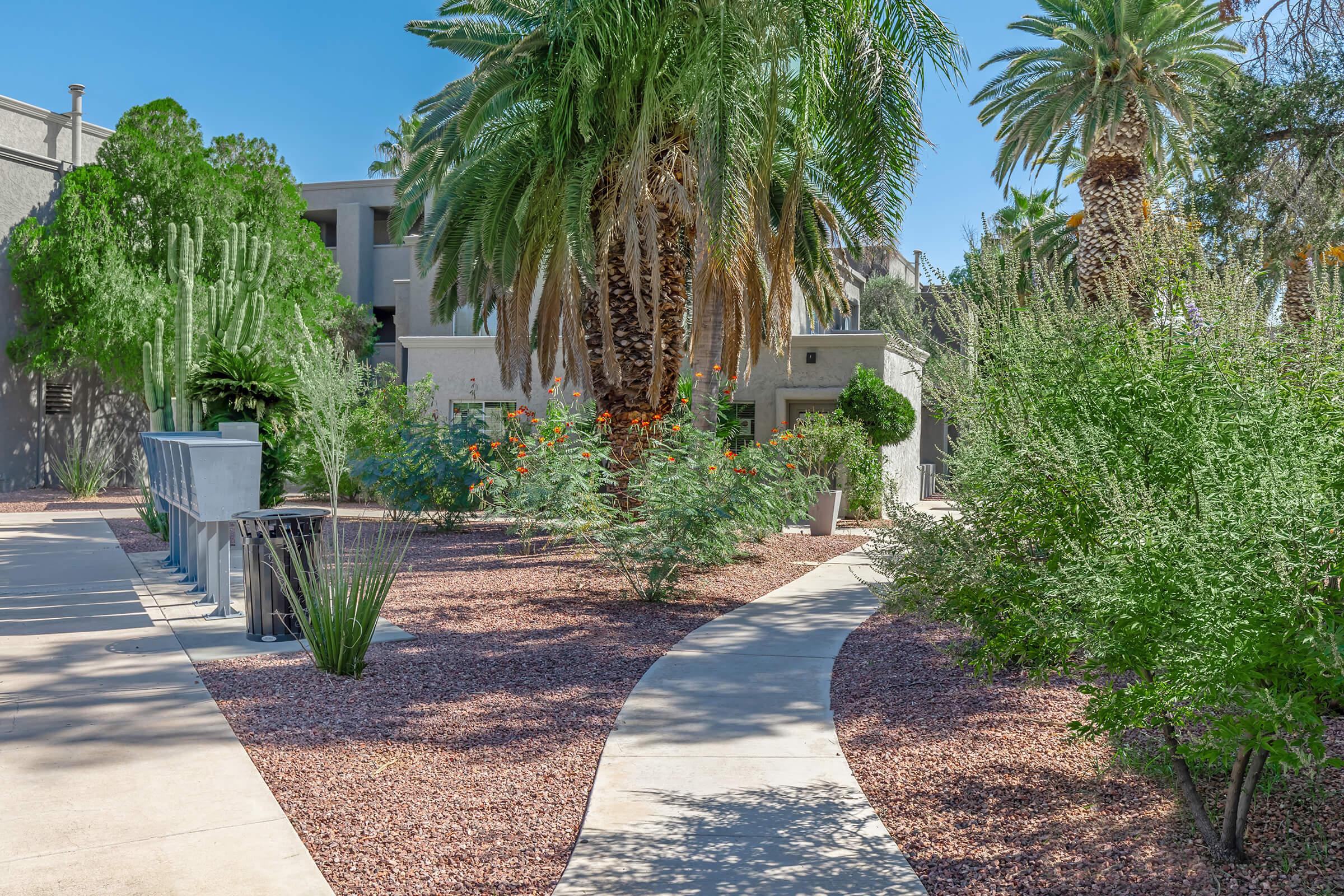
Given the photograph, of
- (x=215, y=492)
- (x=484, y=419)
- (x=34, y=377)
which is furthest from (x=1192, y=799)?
(x=34, y=377)

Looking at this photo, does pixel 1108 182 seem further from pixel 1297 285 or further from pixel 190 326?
pixel 190 326

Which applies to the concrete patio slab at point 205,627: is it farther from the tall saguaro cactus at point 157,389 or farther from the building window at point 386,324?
the building window at point 386,324

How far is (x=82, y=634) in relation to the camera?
24.4 feet

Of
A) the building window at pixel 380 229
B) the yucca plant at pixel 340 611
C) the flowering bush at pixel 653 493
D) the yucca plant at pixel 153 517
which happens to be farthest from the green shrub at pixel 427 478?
the building window at pixel 380 229

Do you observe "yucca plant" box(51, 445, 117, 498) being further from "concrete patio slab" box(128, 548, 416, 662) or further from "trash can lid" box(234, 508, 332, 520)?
"trash can lid" box(234, 508, 332, 520)

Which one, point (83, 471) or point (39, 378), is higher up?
point (39, 378)

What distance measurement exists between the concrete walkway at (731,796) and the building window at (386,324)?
31.1 m

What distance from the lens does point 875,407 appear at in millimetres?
18750

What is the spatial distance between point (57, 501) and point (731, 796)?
20.2m

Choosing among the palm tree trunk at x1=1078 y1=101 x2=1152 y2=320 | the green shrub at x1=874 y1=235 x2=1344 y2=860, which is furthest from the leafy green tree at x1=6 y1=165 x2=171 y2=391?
the green shrub at x1=874 y1=235 x2=1344 y2=860

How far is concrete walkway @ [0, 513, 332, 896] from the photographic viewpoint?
3.52 metres

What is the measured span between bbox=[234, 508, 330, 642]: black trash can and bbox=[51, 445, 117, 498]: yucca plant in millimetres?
16560

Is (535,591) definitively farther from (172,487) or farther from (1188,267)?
(1188,267)

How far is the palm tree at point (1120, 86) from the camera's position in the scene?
52.0 feet
